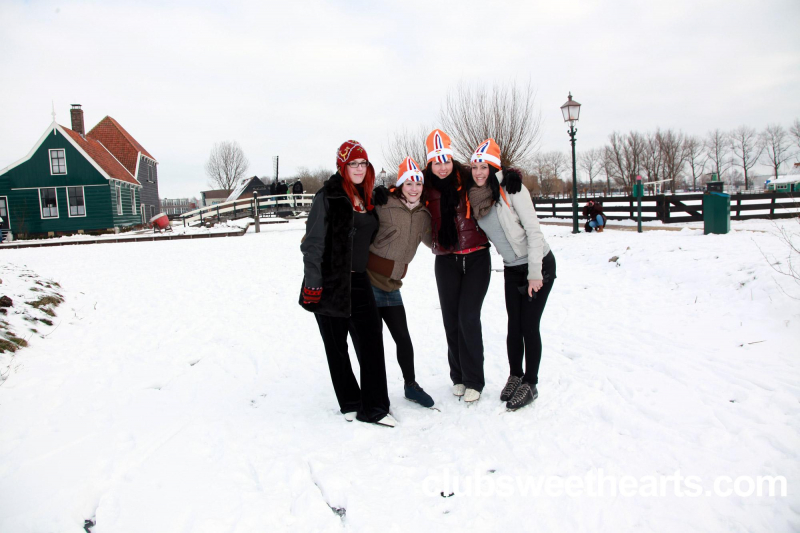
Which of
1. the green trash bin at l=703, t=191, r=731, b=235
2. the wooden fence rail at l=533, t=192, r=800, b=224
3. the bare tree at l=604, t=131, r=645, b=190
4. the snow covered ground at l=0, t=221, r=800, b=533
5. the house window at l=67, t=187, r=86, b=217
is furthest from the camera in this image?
the bare tree at l=604, t=131, r=645, b=190

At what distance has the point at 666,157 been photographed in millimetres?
44094

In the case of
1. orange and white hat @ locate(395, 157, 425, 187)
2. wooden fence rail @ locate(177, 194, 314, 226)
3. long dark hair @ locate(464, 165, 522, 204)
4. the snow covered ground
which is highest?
wooden fence rail @ locate(177, 194, 314, 226)

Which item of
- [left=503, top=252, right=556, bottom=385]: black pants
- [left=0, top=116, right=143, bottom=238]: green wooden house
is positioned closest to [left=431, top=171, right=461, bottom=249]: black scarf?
[left=503, top=252, right=556, bottom=385]: black pants

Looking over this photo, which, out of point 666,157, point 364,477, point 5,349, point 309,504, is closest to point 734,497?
point 364,477

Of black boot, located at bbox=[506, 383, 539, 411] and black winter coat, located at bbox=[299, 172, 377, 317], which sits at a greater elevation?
black winter coat, located at bbox=[299, 172, 377, 317]

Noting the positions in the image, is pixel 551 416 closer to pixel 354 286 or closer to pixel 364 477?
pixel 364 477

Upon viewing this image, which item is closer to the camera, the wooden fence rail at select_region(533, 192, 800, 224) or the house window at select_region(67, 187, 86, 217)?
the wooden fence rail at select_region(533, 192, 800, 224)

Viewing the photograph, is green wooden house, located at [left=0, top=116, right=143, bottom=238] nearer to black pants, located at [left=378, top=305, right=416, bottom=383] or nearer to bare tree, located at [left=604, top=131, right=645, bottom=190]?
black pants, located at [left=378, top=305, right=416, bottom=383]

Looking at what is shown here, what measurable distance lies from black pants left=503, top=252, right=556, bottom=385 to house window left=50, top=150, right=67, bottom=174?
25564mm

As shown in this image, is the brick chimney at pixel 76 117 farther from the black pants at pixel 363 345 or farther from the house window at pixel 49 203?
the black pants at pixel 363 345

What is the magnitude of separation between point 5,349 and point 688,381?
5.84 m

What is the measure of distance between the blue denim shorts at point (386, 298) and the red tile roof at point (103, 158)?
24.3 meters

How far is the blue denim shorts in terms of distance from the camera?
3.34m

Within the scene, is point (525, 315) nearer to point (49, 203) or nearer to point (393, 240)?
point (393, 240)
